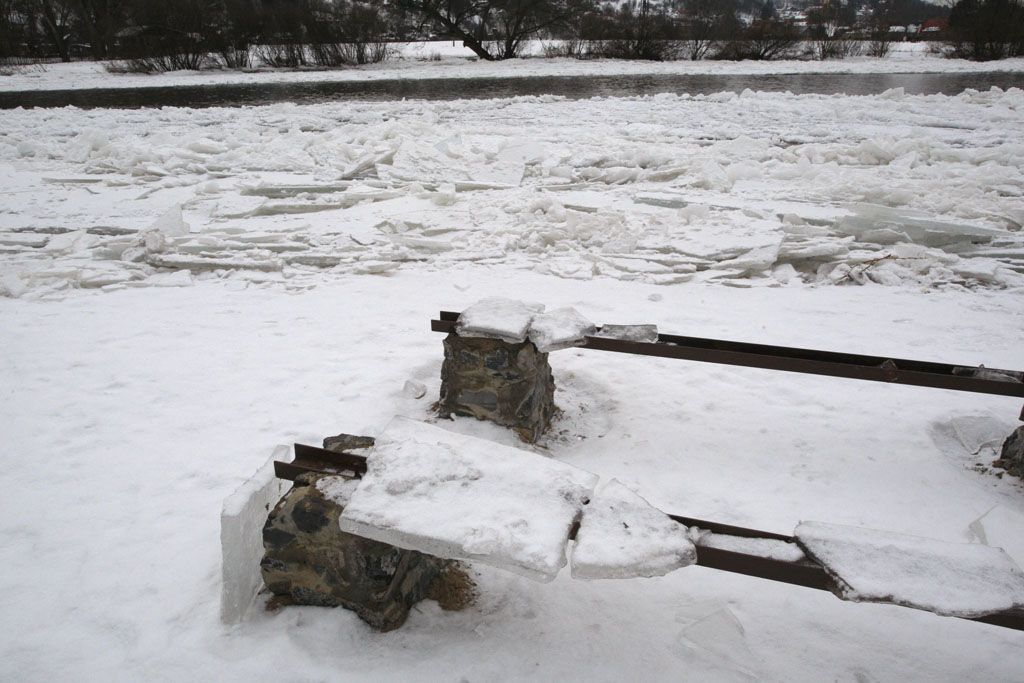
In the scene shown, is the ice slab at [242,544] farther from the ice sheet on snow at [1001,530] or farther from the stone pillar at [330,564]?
the ice sheet on snow at [1001,530]

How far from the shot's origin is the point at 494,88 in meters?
17.7

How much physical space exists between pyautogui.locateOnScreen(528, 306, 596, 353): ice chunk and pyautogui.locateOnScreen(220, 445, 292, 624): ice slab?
1135 mm

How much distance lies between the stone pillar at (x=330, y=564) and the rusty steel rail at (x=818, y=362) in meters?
1.11

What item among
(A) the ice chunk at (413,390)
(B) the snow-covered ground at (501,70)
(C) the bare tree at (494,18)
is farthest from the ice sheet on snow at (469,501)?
(C) the bare tree at (494,18)

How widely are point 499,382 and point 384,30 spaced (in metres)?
30.5

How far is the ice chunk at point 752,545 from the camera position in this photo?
149 centimetres

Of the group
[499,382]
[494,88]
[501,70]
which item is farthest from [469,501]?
[501,70]

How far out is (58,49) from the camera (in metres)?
29.4

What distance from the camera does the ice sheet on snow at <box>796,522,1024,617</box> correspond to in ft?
4.44

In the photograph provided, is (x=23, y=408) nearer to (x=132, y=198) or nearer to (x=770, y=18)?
(x=132, y=198)

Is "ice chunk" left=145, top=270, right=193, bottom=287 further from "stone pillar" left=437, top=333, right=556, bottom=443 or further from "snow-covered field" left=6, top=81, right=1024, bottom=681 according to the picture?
"stone pillar" left=437, top=333, right=556, bottom=443

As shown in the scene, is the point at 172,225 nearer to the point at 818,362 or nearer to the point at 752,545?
the point at 818,362

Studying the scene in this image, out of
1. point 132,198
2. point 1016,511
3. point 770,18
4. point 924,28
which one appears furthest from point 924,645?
point 924,28

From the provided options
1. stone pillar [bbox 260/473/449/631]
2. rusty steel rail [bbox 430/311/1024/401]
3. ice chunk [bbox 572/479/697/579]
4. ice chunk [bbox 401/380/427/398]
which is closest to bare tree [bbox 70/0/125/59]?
ice chunk [bbox 401/380/427/398]
